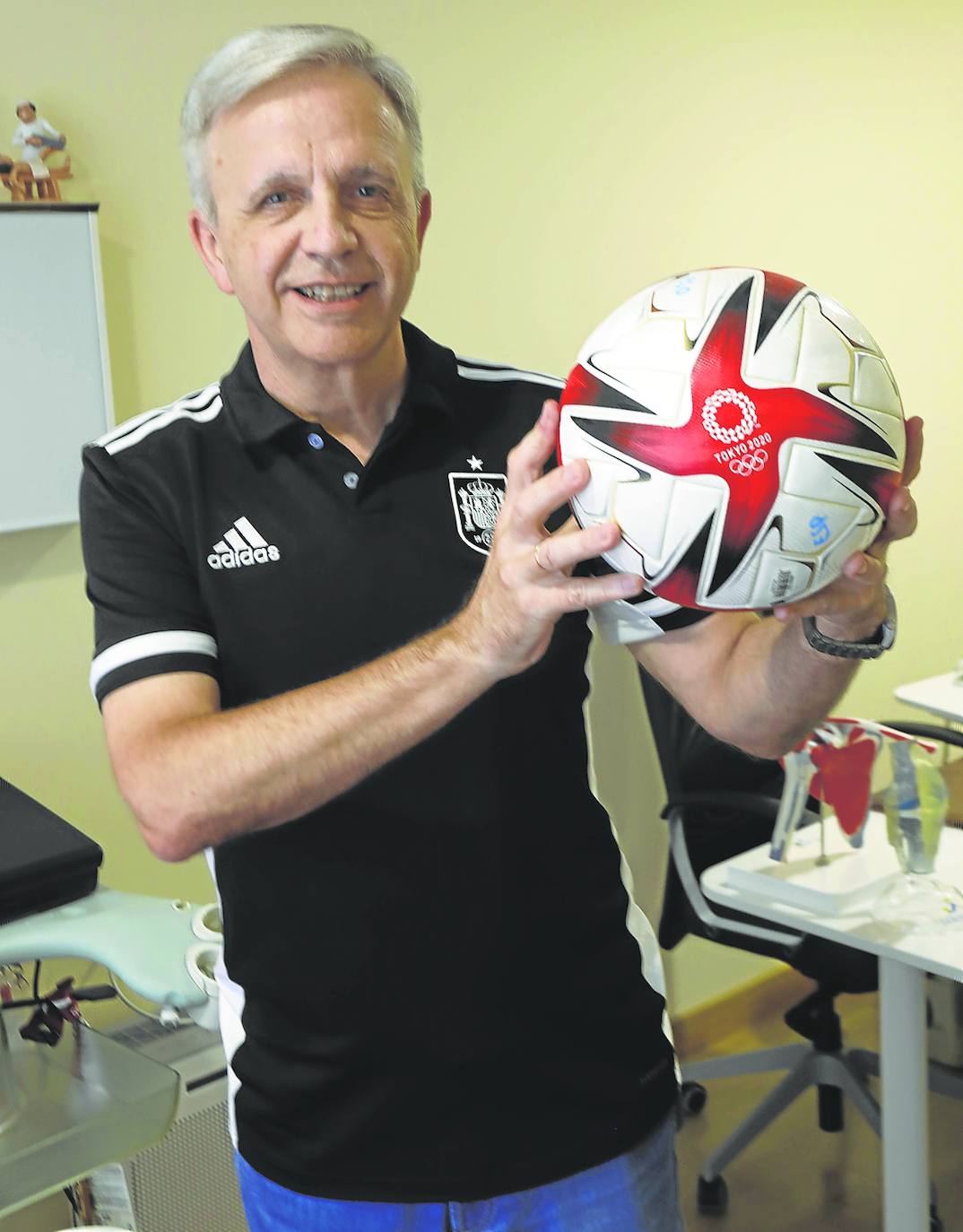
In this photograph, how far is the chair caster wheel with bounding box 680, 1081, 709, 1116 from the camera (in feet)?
10.3

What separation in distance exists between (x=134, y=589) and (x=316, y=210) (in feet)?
1.29

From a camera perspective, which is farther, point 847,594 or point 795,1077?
point 795,1077

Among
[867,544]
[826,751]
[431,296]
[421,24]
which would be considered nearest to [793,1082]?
[826,751]

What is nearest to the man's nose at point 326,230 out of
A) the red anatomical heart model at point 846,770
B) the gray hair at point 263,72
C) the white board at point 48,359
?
the gray hair at point 263,72

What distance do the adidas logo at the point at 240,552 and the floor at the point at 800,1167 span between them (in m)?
2.06

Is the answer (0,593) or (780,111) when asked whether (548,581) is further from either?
(780,111)

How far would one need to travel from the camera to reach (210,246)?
1.42 meters

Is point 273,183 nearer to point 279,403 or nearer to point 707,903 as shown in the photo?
point 279,403

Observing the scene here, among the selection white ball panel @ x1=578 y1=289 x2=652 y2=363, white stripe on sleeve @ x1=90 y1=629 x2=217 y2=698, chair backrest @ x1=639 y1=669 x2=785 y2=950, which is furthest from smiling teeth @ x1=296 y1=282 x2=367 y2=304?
chair backrest @ x1=639 y1=669 x2=785 y2=950

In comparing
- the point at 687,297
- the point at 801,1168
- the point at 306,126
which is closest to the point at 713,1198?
the point at 801,1168

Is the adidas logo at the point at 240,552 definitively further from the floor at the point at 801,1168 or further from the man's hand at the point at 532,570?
the floor at the point at 801,1168

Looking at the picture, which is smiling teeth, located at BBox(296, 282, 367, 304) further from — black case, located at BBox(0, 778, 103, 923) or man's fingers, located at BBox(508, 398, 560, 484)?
black case, located at BBox(0, 778, 103, 923)

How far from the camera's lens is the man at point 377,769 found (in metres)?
1.27

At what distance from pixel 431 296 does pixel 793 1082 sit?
182 cm
